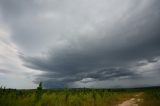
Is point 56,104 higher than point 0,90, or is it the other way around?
point 0,90

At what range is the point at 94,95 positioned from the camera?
62031mm

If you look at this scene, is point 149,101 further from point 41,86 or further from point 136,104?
point 41,86

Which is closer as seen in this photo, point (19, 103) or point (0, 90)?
point (19, 103)

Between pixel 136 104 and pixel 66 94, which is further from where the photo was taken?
pixel 66 94

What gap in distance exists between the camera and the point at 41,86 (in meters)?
46.3

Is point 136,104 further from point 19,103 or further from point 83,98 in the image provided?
point 19,103

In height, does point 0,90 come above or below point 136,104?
above

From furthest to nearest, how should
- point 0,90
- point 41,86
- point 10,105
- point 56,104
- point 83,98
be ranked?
point 83,98, point 0,90, point 56,104, point 10,105, point 41,86

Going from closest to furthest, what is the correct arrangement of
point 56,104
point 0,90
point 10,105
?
point 10,105
point 56,104
point 0,90

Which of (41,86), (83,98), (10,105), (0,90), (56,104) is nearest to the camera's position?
(41,86)

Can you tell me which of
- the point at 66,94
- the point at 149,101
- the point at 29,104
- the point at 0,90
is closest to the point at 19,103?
the point at 29,104

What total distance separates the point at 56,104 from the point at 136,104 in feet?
67.4

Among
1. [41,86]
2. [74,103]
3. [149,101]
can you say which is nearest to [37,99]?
[41,86]

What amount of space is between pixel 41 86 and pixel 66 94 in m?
10.8
